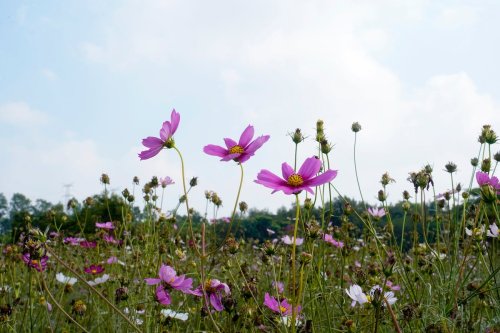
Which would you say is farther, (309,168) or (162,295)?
(162,295)

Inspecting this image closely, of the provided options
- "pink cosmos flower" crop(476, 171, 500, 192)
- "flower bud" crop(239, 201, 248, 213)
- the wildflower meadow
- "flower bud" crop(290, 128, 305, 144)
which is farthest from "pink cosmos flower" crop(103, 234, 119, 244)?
"pink cosmos flower" crop(476, 171, 500, 192)

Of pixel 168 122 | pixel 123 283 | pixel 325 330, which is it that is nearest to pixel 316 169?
pixel 168 122

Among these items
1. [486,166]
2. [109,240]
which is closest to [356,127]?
[486,166]

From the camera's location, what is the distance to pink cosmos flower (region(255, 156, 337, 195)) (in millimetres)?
767

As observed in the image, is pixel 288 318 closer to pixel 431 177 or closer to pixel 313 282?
pixel 313 282

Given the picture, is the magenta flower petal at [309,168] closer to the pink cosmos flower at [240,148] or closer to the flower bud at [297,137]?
the pink cosmos flower at [240,148]

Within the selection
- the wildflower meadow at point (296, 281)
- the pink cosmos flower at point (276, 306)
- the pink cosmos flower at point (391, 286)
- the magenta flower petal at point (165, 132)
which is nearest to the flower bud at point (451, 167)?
the wildflower meadow at point (296, 281)

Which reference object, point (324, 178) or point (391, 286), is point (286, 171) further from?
point (391, 286)

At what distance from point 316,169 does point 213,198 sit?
1.23 metres

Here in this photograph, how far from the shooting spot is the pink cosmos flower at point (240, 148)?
2.71ft

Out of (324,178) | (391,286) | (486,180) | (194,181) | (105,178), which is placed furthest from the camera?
(105,178)

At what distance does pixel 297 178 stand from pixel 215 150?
191mm

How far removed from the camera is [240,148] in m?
0.90

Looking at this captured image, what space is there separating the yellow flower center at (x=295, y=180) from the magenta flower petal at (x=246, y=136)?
0.39ft
